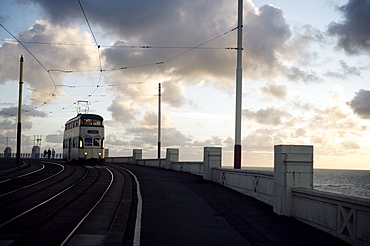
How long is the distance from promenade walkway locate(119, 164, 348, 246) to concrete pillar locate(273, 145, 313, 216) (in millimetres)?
515

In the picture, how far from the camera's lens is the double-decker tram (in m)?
38.8

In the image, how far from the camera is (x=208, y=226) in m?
11.2

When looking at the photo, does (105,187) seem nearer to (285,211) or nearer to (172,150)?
(285,211)

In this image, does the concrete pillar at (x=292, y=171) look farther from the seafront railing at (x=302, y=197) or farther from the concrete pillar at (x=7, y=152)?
the concrete pillar at (x=7, y=152)

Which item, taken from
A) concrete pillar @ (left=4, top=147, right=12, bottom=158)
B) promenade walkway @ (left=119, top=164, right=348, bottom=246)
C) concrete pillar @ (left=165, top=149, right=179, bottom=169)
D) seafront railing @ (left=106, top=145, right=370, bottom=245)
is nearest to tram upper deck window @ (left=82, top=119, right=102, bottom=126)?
concrete pillar @ (left=165, top=149, right=179, bottom=169)

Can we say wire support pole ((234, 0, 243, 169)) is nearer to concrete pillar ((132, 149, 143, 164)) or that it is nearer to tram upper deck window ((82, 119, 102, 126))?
tram upper deck window ((82, 119, 102, 126))

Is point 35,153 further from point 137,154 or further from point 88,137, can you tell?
point 88,137

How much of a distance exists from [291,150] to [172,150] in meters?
27.0

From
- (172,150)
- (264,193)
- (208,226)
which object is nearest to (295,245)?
(208,226)

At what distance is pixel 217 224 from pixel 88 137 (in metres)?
29.9

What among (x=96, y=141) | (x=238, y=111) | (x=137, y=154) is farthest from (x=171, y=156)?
(x=238, y=111)

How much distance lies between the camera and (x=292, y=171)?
13.2 meters

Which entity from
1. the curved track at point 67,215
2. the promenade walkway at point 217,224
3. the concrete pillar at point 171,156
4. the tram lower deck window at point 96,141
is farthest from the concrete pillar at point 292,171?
the tram lower deck window at point 96,141

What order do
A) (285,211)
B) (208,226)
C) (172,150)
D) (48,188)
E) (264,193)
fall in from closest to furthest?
1. (208,226)
2. (285,211)
3. (264,193)
4. (48,188)
5. (172,150)
